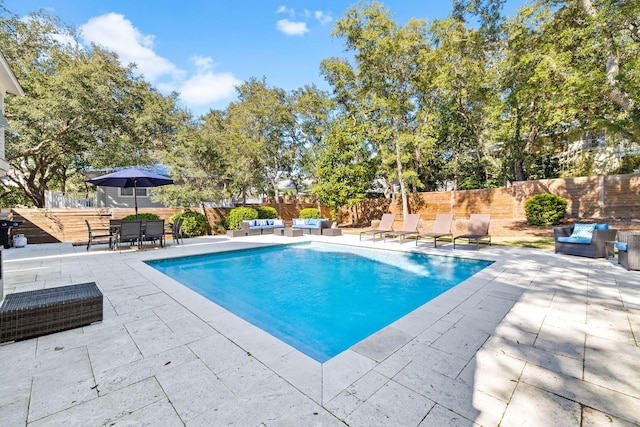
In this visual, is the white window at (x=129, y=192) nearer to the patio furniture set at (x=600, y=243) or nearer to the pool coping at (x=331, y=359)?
the pool coping at (x=331, y=359)

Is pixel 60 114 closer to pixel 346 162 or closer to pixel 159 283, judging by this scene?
pixel 159 283

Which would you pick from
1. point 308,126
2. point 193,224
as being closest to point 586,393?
point 193,224

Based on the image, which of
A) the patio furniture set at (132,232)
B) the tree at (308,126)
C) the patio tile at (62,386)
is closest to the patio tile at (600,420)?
the patio tile at (62,386)

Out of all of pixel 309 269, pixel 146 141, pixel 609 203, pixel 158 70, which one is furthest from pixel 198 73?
pixel 609 203

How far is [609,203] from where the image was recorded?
1209 cm

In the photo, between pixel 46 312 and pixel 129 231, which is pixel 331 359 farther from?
pixel 129 231

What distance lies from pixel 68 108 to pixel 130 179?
5.98m

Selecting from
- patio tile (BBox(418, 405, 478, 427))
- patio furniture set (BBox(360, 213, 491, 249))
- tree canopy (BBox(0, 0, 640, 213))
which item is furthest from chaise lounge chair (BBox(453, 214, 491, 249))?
patio tile (BBox(418, 405, 478, 427))

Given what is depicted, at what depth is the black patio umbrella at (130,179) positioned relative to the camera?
9125mm

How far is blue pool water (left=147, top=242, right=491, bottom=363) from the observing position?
4.11 meters

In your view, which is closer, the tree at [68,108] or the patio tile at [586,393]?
the patio tile at [586,393]

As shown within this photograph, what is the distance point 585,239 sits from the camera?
6922mm

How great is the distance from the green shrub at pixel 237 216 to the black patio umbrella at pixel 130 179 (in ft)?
16.3

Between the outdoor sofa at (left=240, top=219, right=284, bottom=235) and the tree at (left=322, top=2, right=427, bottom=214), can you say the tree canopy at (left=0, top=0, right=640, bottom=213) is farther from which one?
the outdoor sofa at (left=240, top=219, right=284, bottom=235)
